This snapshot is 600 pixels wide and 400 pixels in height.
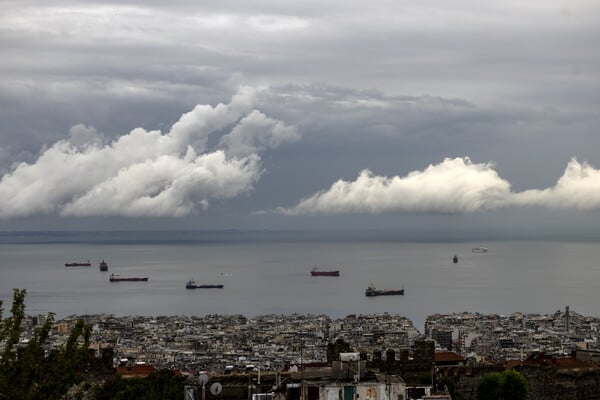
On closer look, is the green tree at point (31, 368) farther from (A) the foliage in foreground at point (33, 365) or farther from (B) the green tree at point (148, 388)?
(B) the green tree at point (148, 388)

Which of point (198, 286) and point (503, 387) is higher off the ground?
point (198, 286)

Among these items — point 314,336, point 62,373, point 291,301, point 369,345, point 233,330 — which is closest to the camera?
point 62,373

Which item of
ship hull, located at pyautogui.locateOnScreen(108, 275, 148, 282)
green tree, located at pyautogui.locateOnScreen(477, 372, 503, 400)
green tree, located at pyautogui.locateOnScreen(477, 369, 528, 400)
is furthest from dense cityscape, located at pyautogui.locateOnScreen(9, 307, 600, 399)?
ship hull, located at pyautogui.locateOnScreen(108, 275, 148, 282)

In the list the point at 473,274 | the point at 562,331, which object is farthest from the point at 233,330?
the point at 473,274

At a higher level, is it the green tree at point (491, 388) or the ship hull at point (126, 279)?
the ship hull at point (126, 279)

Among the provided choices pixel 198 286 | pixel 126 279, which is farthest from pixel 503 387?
pixel 126 279

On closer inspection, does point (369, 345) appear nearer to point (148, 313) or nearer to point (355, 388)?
point (355, 388)

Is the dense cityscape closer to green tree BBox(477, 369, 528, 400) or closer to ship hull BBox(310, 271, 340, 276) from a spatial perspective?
green tree BBox(477, 369, 528, 400)

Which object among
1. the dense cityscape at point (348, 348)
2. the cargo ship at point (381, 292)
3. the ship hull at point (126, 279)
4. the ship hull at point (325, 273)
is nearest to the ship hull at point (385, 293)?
the cargo ship at point (381, 292)

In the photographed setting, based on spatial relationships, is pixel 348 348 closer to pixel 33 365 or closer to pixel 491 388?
pixel 491 388

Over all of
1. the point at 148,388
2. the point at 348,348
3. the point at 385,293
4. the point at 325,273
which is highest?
the point at 325,273

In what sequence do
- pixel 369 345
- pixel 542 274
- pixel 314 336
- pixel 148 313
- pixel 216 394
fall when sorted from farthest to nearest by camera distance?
pixel 542 274
pixel 148 313
pixel 314 336
pixel 369 345
pixel 216 394
